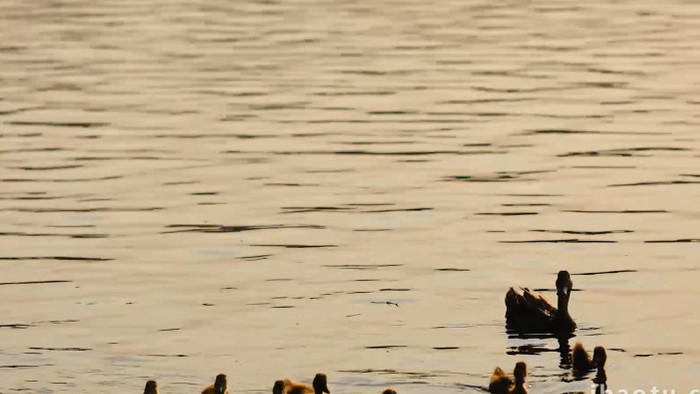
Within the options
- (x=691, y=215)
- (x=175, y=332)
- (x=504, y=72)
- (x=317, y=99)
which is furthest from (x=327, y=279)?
(x=504, y=72)

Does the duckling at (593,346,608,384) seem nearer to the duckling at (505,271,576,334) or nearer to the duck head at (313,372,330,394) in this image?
the duckling at (505,271,576,334)

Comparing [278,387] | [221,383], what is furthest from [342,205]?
[221,383]

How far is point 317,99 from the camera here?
125 feet

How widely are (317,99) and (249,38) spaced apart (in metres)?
11.6

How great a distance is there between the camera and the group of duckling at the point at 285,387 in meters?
16.6

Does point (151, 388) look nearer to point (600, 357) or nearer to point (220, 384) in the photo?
point (220, 384)

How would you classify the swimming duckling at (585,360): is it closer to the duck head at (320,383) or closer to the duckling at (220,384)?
the duck head at (320,383)

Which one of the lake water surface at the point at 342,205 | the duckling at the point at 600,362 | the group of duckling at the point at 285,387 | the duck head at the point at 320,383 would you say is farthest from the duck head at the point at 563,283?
the duck head at the point at 320,383

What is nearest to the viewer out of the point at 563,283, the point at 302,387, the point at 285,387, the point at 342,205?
the point at 285,387

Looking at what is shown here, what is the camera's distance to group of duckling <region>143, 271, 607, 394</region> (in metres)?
17.0

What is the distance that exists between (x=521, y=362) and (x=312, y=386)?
1.94 metres

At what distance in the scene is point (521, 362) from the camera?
57.9ft

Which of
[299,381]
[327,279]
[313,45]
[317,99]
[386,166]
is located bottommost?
[299,381]

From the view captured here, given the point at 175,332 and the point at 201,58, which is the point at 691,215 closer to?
the point at 175,332
